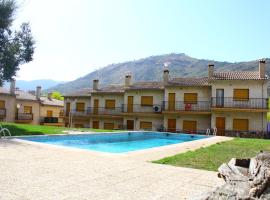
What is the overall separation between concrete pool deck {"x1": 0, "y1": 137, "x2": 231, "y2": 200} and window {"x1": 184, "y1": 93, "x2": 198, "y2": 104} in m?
22.1

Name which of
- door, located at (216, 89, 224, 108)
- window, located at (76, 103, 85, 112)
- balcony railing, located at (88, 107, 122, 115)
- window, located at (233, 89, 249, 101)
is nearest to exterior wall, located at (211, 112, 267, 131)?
door, located at (216, 89, 224, 108)

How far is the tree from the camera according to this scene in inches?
839

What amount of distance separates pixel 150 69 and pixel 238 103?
10985 centimetres

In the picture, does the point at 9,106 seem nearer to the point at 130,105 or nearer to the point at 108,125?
the point at 108,125

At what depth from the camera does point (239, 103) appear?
27578mm

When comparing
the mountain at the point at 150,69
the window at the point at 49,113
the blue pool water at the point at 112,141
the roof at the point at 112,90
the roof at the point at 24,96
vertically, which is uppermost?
the mountain at the point at 150,69

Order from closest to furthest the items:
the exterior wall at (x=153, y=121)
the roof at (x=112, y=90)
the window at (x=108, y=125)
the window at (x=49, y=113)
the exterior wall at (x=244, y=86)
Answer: the exterior wall at (x=244, y=86) < the exterior wall at (x=153, y=121) < the roof at (x=112, y=90) < the window at (x=108, y=125) < the window at (x=49, y=113)

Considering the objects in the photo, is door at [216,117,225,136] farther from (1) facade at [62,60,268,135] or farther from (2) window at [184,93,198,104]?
(2) window at [184,93,198,104]

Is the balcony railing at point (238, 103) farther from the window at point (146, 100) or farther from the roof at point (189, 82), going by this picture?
the window at point (146, 100)

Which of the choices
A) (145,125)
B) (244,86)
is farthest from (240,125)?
(145,125)

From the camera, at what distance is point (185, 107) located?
30.0 m

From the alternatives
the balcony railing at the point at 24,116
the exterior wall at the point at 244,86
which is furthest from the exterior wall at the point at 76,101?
the exterior wall at the point at 244,86

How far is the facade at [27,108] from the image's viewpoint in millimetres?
36906

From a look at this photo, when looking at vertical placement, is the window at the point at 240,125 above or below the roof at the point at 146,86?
below
